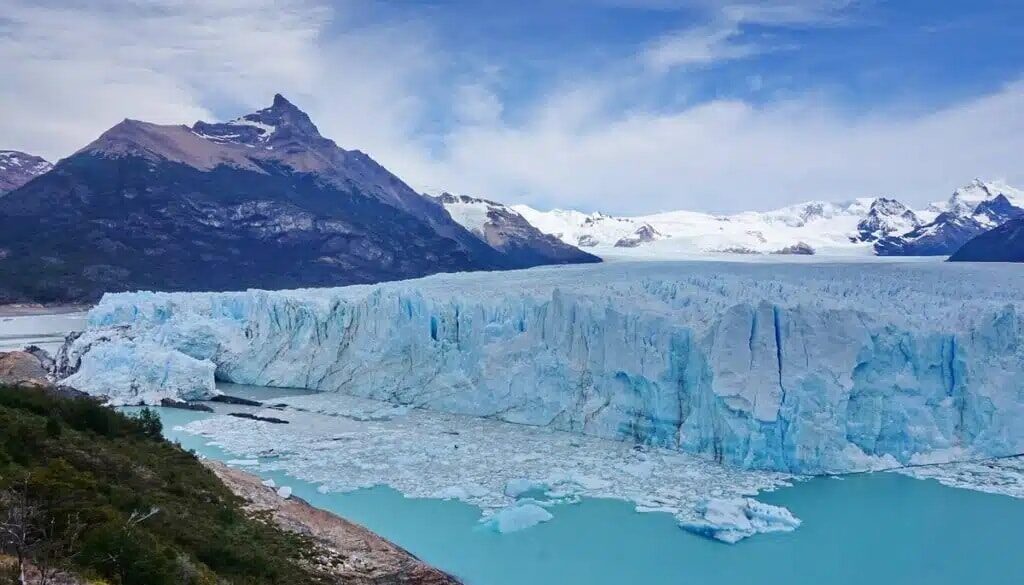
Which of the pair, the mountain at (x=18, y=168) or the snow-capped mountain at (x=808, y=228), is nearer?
the snow-capped mountain at (x=808, y=228)

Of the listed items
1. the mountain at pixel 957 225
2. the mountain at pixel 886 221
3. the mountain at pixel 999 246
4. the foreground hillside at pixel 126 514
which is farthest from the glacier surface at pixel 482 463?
the mountain at pixel 886 221

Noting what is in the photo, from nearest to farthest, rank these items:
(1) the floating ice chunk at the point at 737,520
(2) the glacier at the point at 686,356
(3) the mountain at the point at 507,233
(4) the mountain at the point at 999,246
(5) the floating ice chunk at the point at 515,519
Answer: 1. (1) the floating ice chunk at the point at 737,520
2. (5) the floating ice chunk at the point at 515,519
3. (2) the glacier at the point at 686,356
4. (4) the mountain at the point at 999,246
5. (3) the mountain at the point at 507,233

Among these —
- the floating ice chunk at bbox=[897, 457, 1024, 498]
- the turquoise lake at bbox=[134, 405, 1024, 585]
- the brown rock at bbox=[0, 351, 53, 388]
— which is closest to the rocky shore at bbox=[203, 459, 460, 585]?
the turquoise lake at bbox=[134, 405, 1024, 585]

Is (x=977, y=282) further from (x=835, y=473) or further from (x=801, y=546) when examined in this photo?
(x=801, y=546)

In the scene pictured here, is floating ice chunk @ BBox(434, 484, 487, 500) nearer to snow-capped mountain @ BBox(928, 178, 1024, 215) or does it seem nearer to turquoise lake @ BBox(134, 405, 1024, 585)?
turquoise lake @ BBox(134, 405, 1024, 585)

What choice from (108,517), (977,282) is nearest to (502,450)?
(108,517)

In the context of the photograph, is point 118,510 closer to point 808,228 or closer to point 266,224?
point 266,224

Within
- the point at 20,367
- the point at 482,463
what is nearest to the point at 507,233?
the point at 20,367

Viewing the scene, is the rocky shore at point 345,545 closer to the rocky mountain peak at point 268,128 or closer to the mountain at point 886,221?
the rocky mountain peak at point 268,128
